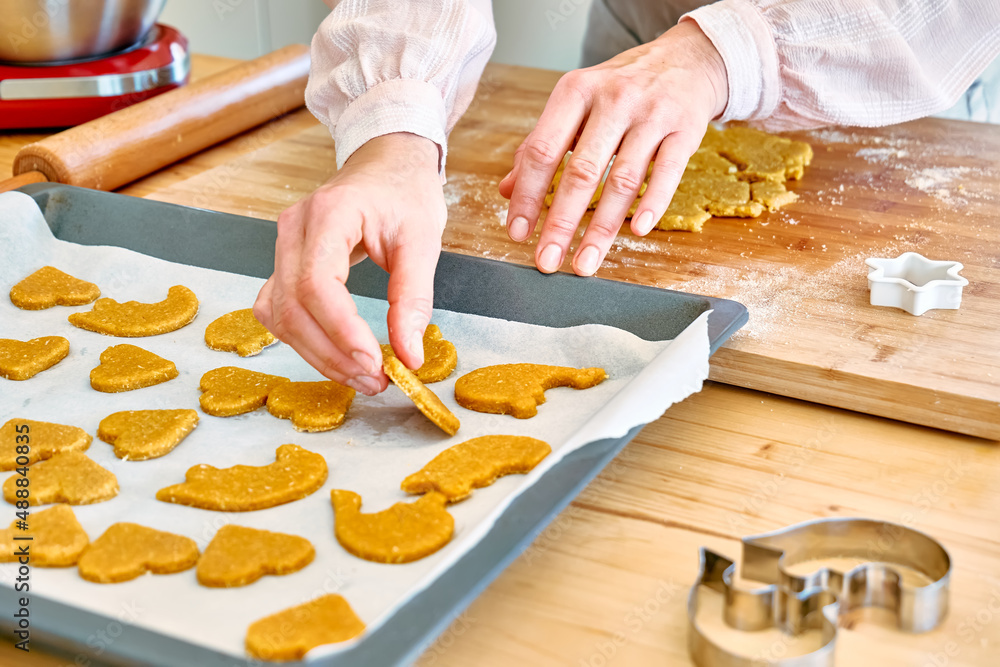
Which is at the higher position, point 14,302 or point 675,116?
point 675,116

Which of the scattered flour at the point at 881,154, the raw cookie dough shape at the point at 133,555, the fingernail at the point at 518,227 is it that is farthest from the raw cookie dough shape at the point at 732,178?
the raw cookie dough shape at the point at 133,555

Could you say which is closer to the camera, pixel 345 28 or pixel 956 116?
pixel 345 28

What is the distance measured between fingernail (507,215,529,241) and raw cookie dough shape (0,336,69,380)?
601mm

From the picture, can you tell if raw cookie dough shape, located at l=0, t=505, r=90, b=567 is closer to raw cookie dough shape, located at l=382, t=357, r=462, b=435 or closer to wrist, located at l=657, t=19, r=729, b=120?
raw cookie dough shape, located at l=382, t=357, r=462, b=435

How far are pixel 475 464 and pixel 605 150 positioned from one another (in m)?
0.51

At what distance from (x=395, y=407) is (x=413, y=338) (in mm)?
119

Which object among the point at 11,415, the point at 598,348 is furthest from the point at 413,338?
the point at 11,415

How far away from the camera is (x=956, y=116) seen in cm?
221

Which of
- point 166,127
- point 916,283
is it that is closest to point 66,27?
point 166,127

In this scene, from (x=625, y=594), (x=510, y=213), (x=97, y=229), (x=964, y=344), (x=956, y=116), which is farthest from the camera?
(x=956, y=116)

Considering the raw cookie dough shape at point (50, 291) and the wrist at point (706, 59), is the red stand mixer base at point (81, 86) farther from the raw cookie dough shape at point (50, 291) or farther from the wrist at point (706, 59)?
the wrist at point (706, 59)

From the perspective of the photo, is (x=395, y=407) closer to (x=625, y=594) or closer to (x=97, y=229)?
(x=625, y=594)

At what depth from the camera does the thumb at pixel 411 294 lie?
3.32 feet

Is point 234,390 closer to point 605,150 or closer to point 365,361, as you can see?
point 365,361
